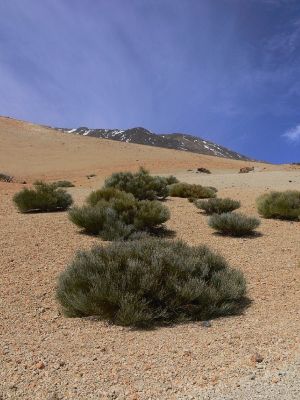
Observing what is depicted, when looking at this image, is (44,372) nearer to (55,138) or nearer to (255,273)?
(255,273)

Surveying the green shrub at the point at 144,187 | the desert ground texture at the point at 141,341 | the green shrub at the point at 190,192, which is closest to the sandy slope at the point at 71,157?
the green shrub at the point at 190,192

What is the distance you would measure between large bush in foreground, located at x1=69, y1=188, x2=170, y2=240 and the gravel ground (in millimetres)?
2167

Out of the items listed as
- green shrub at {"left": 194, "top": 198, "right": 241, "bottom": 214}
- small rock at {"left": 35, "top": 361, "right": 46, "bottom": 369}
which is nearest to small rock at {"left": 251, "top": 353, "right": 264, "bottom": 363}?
small rock at {"left": 35, "top": 361, "right": 46, "bottom": 369}

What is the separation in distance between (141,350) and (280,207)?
1076 centimetres

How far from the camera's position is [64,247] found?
10.3 m

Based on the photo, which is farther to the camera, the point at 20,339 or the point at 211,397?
the point at 20,339

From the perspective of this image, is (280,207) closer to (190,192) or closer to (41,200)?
(190,192)

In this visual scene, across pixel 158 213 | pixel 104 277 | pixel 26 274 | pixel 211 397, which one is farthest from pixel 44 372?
pixel 158 213

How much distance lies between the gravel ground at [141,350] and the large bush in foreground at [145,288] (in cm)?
21

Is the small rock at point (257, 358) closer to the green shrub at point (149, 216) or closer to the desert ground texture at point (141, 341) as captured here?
the desert ground texture at point (141, 341)

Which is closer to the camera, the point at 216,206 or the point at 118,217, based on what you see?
the point at 118,217

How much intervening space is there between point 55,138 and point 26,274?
2302 inches

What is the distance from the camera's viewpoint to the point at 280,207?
15.2 m

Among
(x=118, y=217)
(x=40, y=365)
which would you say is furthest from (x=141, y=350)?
(x=118, y=217)
